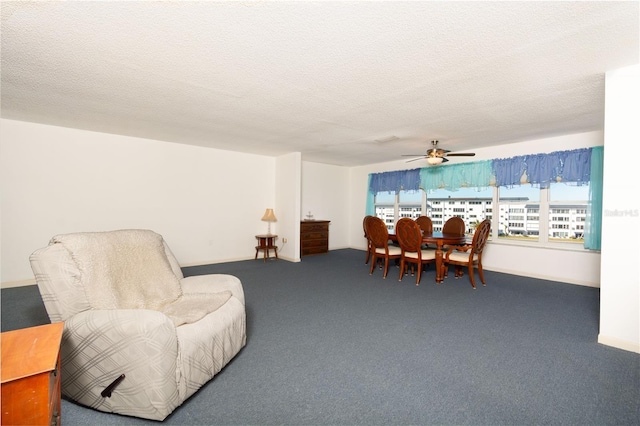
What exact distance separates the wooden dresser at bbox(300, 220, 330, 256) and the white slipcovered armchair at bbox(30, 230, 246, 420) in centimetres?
429

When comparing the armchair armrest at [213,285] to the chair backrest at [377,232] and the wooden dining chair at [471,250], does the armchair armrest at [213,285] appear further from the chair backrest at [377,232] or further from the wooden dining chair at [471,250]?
the wooden dining chair at [471,250]

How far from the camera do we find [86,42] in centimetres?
194

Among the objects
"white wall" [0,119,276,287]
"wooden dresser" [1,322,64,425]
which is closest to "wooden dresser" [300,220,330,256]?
"white wall" [0,119,276,287]

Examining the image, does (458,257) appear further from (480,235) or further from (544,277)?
(544,277)

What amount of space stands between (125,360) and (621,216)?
349 cm

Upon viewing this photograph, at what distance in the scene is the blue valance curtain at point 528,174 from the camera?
158 inches

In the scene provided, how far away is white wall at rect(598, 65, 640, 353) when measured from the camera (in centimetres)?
217

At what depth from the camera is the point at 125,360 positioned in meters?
1.45

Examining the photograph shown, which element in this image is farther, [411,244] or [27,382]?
[411,244]

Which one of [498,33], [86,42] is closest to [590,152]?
[498,33]

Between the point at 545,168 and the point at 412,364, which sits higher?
the point at 545,168

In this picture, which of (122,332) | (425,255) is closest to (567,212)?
(425,255)

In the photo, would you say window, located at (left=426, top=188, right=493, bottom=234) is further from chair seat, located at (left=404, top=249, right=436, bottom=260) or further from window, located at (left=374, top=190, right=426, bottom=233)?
chair seat, located at (left=404, top=249, right=436, bottom=260)

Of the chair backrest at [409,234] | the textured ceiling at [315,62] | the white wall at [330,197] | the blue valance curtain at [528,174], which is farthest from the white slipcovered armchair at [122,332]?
the white wall at [330,197]
